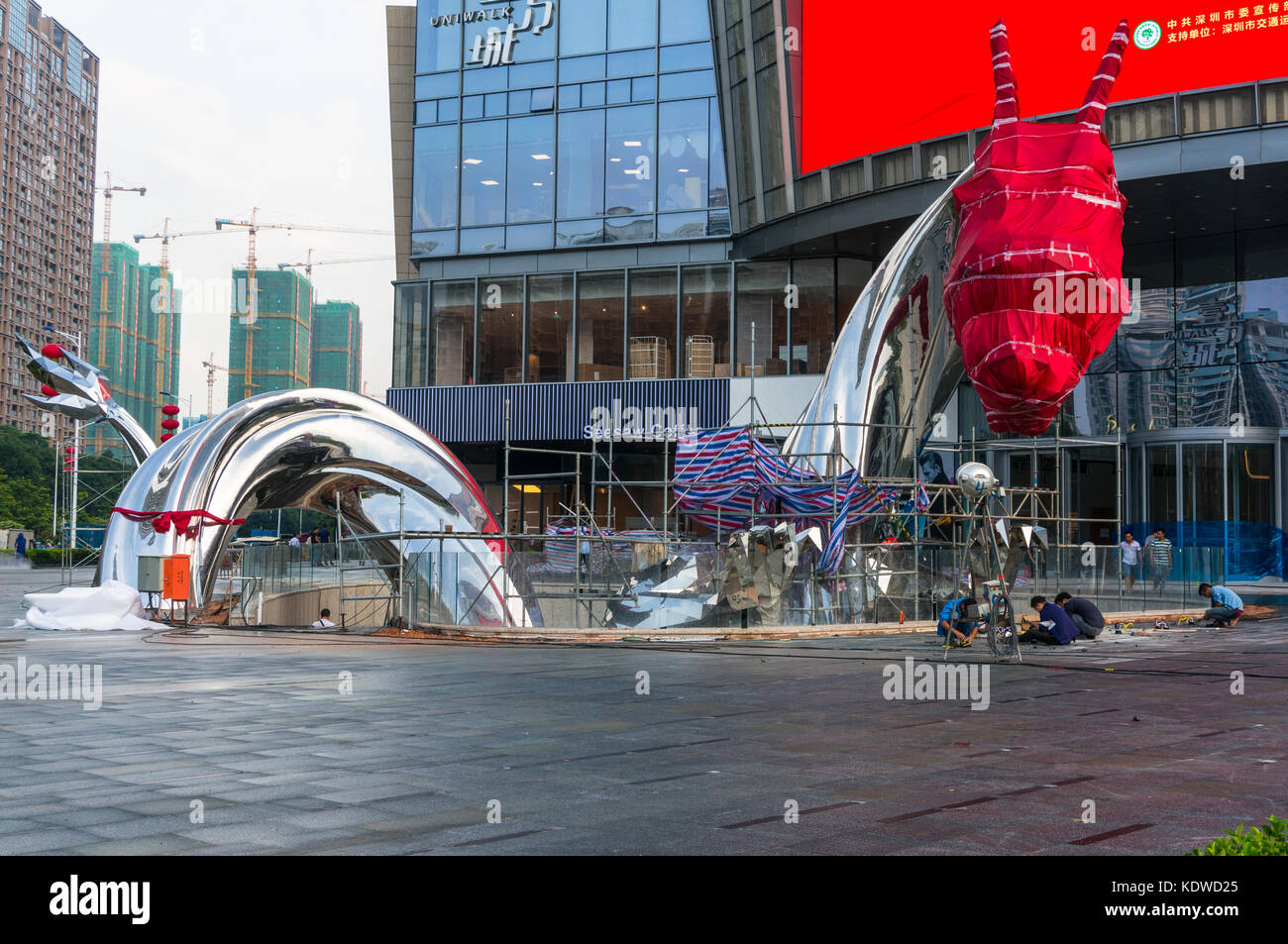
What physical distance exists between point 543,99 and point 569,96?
0.83 m

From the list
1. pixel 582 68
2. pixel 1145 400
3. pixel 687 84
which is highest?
pixel 582 68

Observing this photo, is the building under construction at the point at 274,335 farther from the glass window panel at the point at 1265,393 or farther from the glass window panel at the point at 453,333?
the glass window panel at the point at 1265,393

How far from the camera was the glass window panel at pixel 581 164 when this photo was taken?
1492 inches

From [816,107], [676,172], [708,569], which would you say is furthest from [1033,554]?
[676,172]

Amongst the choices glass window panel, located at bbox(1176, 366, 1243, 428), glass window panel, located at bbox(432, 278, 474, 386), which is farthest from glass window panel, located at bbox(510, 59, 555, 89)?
glass window panel, located at bbox(1176, 366, 1243, 428)

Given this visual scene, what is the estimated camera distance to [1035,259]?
15.9 m

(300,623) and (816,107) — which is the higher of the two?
(816,107)

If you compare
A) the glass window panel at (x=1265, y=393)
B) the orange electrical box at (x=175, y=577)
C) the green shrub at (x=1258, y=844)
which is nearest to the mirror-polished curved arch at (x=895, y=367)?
the orange electrical box at (x=175, y=577)

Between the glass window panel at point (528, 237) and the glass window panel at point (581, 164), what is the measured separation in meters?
0.71

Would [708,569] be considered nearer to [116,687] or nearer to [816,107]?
[116,687]

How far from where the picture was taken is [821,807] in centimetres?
632

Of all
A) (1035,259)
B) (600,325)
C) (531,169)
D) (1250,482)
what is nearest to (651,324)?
(600,325)

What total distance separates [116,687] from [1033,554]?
16352 mm

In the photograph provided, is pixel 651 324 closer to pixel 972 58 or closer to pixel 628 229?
pixel 628 229
